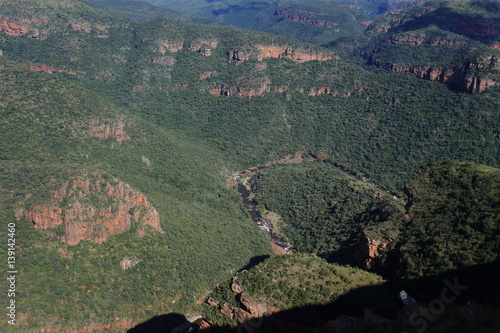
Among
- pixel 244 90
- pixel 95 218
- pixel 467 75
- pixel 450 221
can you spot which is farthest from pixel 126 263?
pixel 467 75

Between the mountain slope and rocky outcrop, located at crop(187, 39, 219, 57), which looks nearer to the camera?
the mountain slope

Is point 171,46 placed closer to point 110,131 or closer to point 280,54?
point 280,54

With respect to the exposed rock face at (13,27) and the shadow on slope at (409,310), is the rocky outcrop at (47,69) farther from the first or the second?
the shadow on slope at (409,310)

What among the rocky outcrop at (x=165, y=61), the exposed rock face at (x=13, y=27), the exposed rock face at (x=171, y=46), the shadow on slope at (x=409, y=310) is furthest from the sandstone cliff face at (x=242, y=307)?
the exposed rock face at (x=13, y=27)

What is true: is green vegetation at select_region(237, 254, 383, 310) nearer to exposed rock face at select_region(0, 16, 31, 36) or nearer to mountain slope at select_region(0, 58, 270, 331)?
mountain slope at select_region(0, 58, 270, 331)

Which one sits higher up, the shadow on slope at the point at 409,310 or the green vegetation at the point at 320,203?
the shadow on slope at the point at 409,310

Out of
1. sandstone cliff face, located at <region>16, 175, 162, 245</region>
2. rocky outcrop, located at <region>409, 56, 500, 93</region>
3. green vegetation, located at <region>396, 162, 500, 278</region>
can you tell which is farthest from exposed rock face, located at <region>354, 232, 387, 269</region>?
rocky outcrop, located at <region>409, 56, 500, 93</region>

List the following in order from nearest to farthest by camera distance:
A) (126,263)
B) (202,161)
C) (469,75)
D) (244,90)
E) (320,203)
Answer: (126,263)
(320,203)
(202,161)
(469,75)
(244,90)
